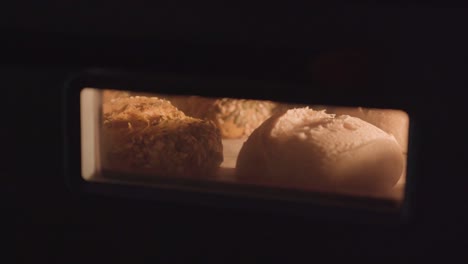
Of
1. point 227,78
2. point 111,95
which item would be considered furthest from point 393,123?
point 111,95

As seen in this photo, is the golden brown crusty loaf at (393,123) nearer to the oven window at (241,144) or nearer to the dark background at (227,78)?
the oven window at (241,144)

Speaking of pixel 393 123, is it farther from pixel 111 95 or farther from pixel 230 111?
pixel 111 95

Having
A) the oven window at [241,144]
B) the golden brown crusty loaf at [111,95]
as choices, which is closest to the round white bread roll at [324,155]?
the oven window at [241,144]

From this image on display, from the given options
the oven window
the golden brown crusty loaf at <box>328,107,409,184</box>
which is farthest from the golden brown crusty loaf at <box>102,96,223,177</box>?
the golden brown crusty loaf at <box>328,107,409,184</box>

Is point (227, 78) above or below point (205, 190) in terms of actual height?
above

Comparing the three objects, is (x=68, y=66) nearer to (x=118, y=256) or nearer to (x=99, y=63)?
(x=99, y=63)

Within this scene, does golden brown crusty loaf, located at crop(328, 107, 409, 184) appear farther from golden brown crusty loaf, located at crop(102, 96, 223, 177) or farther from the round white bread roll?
golden brown crusty loaf, located at crop(102, 96, 223, 177)

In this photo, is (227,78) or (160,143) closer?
(227,78)
